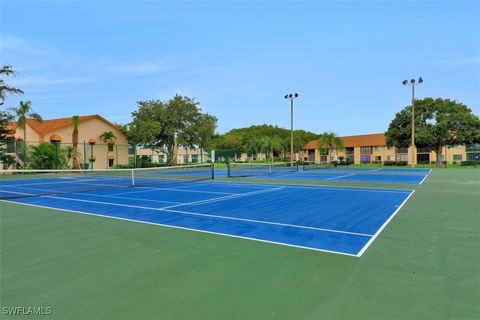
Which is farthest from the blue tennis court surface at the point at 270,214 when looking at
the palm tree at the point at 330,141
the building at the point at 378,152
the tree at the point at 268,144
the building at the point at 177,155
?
the building at the point at 378,152

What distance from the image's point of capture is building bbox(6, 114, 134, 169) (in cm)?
4038

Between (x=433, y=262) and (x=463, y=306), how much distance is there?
1.36m

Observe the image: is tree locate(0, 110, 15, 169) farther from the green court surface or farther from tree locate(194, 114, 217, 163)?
the green court surface

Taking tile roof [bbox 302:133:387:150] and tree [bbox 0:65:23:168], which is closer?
tree [bbox 0:65:23:168]

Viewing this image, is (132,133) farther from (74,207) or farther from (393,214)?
(393,214)

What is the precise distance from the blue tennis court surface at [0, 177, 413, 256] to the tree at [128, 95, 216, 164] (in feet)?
119

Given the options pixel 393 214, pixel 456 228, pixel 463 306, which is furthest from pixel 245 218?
pixel 463 306

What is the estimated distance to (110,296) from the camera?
339 centimetres

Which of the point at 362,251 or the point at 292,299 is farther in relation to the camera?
the point at 362,251

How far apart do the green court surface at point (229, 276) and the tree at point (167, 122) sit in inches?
1677

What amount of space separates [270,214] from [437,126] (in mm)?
46125

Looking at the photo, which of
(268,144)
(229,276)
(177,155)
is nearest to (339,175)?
(229,276)

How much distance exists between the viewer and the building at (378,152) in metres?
68.6

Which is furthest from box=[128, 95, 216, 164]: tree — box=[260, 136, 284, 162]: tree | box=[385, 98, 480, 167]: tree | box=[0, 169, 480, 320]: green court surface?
box=[0, 169, 480, 320]: green court surface
